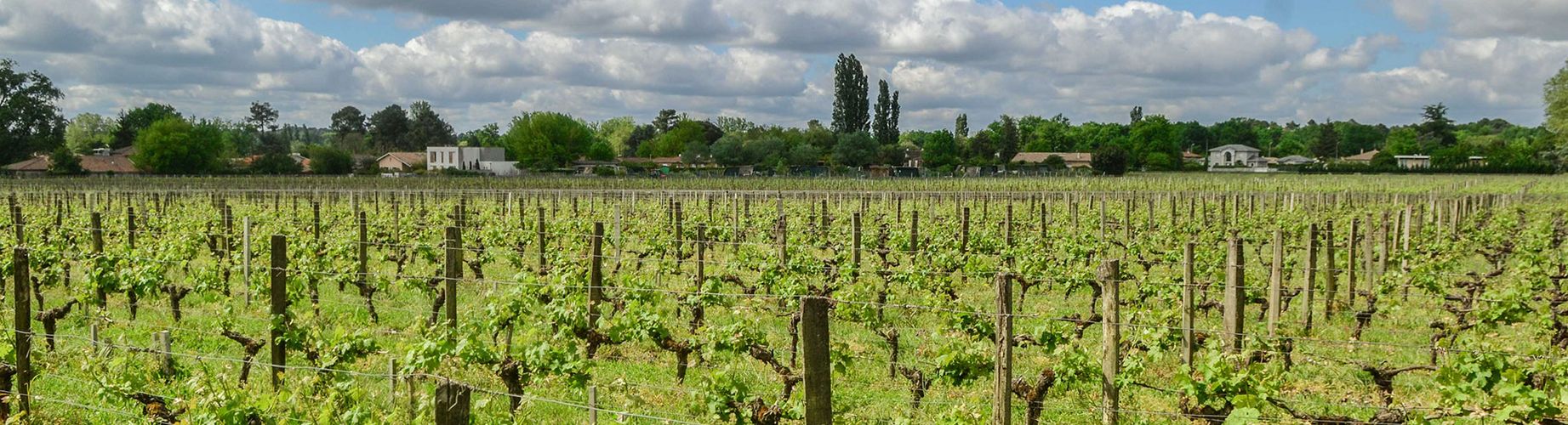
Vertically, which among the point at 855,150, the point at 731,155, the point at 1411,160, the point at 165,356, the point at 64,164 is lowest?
the point at 165,356

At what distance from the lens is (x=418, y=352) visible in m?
5.61

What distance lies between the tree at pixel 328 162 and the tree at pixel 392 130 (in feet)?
117

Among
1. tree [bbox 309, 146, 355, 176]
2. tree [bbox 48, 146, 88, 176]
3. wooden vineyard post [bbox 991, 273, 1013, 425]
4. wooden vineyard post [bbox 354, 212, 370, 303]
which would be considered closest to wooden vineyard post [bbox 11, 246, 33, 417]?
wooden vineyard post [bbox 354, 212, 370, 303]

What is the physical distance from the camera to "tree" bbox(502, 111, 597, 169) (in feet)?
284

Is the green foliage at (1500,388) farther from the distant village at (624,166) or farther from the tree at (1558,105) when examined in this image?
the tree at (1558,105)

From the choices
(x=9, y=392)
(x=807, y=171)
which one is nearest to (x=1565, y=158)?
(x=807, y=171)

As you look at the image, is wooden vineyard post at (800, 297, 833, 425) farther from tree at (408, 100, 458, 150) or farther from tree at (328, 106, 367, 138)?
tree at (328, 106, 367, 138)

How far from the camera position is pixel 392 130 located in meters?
107

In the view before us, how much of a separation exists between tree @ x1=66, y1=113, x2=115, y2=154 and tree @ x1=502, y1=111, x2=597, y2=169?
32.4 meters

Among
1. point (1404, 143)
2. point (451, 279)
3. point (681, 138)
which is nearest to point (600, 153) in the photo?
point (681, 138)

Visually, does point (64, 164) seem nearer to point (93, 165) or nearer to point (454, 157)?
point (93, 165)

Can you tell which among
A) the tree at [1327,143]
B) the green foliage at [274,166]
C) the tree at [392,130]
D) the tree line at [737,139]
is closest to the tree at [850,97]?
the tree line at [737,139]

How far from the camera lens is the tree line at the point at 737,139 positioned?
64.1 m

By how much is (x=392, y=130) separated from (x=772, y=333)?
105 m
